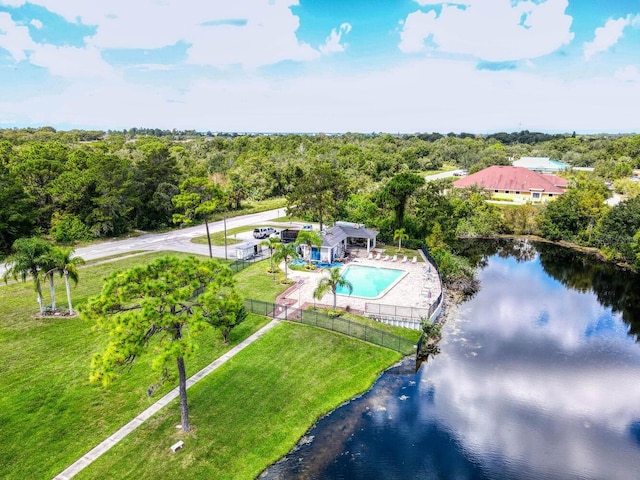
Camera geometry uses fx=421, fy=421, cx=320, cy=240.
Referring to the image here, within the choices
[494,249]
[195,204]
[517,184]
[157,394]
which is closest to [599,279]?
[494,249]

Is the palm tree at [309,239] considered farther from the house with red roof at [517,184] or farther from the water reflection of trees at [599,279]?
the house with red roof at [517,184]

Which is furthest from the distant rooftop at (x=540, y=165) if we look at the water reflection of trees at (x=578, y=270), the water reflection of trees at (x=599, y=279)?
the water reflection of trees at (x=599, y=279)

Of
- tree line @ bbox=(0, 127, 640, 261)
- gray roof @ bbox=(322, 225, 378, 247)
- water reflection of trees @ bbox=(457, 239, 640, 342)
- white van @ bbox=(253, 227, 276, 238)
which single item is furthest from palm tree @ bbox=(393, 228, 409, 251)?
white van @ bbox=(253, 227, 276, 238)

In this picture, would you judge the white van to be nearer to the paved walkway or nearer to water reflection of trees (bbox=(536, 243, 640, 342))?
the paved walkway

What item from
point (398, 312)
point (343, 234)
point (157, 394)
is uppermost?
point (343, 234)

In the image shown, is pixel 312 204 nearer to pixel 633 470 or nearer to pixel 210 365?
pixel 210 365

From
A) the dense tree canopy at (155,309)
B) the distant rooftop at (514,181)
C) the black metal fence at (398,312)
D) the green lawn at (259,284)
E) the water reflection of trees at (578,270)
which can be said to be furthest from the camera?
the distant rooftop at (514,181)

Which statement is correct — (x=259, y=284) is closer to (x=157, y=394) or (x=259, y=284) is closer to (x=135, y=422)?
(x=157, y=394)
